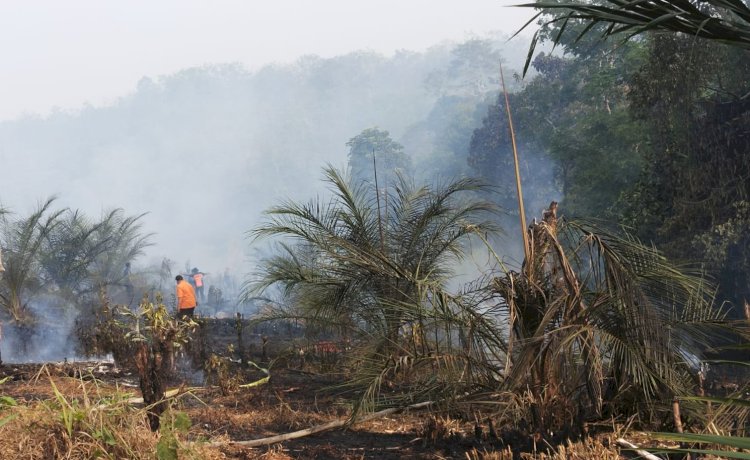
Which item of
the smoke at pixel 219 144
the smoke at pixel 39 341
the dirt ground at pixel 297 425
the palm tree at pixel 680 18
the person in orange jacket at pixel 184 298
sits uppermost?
the smoke at pixel 219 144

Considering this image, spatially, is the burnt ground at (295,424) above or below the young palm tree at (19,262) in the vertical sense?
below

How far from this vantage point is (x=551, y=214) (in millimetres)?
7262

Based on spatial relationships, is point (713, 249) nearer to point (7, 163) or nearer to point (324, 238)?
point (324, 238)

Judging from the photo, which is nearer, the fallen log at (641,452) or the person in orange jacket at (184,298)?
the fallen log at (641,452)

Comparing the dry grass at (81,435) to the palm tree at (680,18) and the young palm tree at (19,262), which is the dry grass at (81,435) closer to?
the palm tree at (680,18)

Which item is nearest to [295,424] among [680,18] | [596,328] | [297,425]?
[297,425]

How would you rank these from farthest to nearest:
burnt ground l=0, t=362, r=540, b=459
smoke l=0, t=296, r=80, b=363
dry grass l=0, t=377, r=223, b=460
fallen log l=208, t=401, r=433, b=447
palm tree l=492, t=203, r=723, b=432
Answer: smoke l=0, t=296, r=80, b=363, fallen log l=208, t=401, r=433, b=447, burnt ground l=0, t=362, r=540, b=459, palm tree l=492, t=203, r=723, b=432, dry grass l=0, t=377, r=223, b=460

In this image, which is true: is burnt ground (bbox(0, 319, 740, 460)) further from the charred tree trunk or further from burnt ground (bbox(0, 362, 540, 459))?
the charred tree trunk

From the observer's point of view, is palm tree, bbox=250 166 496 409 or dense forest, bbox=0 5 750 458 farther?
palm tree, bbox=250 166 496 409

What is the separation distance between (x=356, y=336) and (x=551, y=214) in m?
4.09

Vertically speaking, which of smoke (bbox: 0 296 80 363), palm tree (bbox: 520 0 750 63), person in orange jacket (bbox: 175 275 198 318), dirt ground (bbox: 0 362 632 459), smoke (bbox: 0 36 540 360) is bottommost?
dirt ground (bbox: 0 362 632 459)

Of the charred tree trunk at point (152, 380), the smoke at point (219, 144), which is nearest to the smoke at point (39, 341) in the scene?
the smoke at point (219, 144)

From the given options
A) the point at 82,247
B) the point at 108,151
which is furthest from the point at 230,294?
the point at 108,151

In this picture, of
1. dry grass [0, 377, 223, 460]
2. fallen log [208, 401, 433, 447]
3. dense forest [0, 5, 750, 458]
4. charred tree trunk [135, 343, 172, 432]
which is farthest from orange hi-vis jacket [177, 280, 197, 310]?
dry grass [0, 377, 223, 460]
